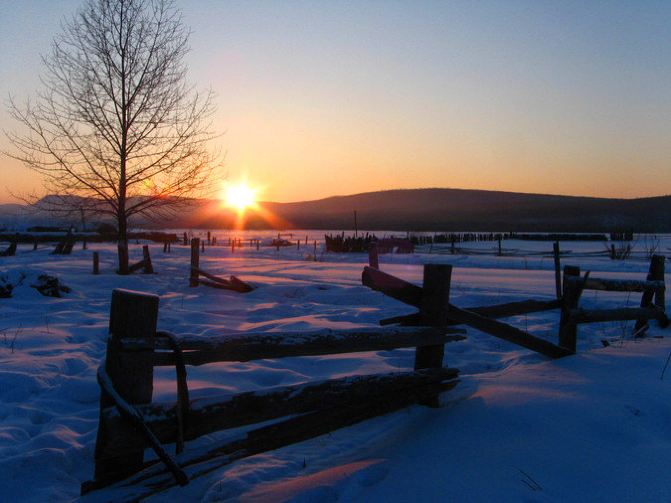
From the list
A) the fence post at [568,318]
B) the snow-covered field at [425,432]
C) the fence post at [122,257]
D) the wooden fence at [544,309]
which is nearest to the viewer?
the snow-covered field at [425,432]

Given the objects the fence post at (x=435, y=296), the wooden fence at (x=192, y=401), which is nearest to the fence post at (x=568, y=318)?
the fence post at (x=435, y=296)

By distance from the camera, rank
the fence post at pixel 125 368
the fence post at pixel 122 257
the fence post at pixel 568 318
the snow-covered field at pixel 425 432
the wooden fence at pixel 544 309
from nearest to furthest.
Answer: the fence post at pixel 125 368 → the snow-covered field at pixel 425 432 → the wooden fence at pixel 544 309 → the fence post at pixel 568 318 → the fence post at pixel 122 257

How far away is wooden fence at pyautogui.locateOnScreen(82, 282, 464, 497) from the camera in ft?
8.61

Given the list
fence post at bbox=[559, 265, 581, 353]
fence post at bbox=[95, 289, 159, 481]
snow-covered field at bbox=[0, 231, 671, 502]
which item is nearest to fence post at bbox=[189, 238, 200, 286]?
snow-covered field at bbox=[0, 231, 671, 502]

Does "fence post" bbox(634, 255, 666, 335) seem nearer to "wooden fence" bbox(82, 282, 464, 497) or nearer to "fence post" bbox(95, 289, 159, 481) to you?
"wooden fence" bbox(82, 282, 464, 497)

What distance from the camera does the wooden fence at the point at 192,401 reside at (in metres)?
2.62

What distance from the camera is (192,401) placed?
284 cm

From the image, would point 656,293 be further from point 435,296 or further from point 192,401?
point 192,401

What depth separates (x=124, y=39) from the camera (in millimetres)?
15484

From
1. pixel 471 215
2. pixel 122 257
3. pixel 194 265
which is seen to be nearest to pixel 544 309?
pixel 194 265

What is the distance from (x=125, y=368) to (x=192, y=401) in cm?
44

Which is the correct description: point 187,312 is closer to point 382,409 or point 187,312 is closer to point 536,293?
point 382,409

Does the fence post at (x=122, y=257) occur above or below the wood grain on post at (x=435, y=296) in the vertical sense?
below

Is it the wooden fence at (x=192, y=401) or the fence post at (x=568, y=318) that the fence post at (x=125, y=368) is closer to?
the wooden fence at (x=192, y=401)
